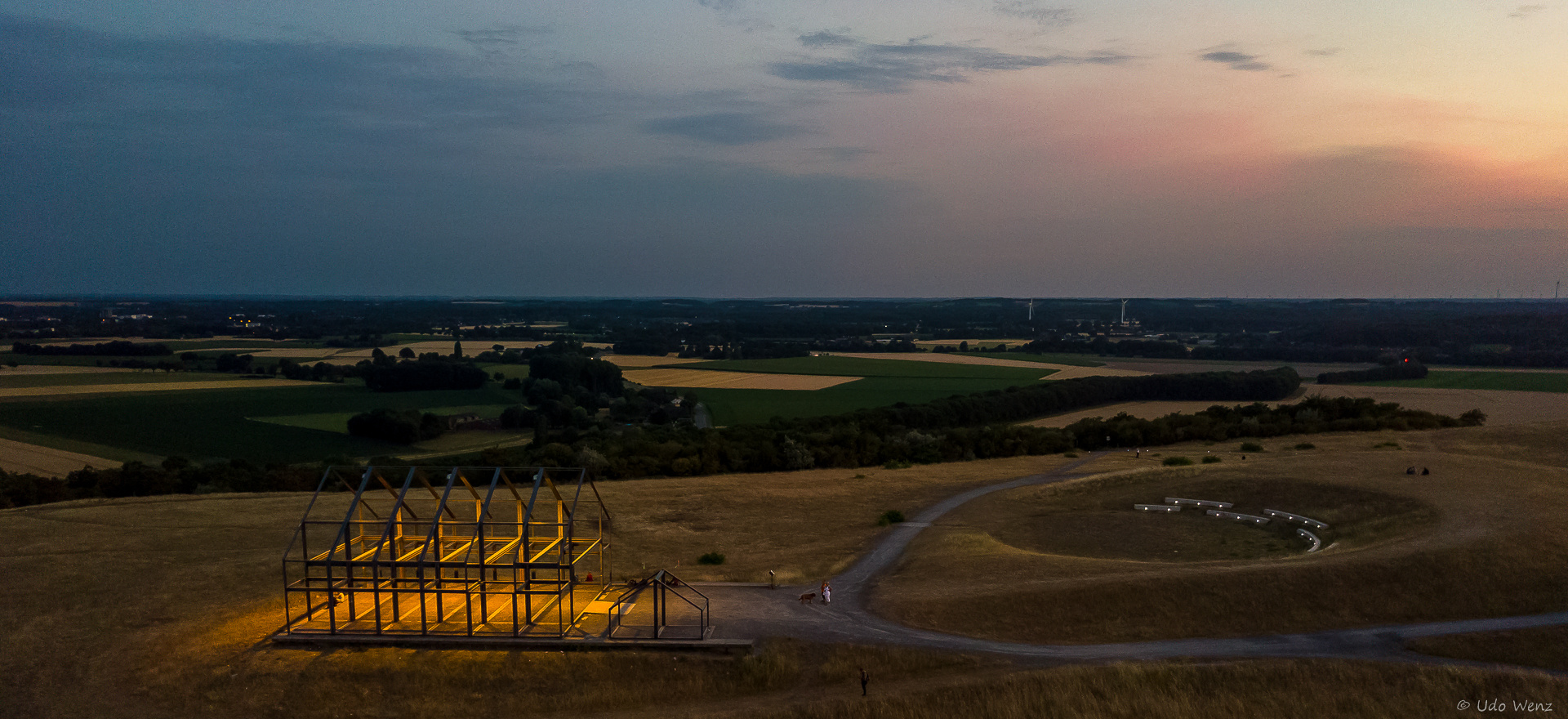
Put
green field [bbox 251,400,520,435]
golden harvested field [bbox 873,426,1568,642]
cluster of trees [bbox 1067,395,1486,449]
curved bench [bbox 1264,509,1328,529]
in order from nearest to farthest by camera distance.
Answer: golden harvested field [bbox 873,426,1568,642] < curved bench [bbox 1264,509,1328,529] < cluster of trees [bbox 1067,395,1486,449] < green field [bbox 251,400,520,435]

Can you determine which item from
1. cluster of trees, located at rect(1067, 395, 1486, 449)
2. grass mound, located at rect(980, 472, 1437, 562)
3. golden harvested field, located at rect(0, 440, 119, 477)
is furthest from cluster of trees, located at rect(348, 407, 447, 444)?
cluster of trees, located at rect(1067, 395, 1486, 449)

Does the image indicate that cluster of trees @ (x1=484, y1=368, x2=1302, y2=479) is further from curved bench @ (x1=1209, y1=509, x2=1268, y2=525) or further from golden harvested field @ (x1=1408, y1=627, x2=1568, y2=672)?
golden harvested field @ (x1=1408, y1=627, x2=1568, y2=672)

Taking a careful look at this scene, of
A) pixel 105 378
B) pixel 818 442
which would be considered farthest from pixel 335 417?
pixel 818 442

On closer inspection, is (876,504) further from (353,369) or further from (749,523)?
(353,369)

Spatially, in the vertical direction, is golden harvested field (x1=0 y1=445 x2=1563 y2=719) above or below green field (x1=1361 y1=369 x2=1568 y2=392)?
below

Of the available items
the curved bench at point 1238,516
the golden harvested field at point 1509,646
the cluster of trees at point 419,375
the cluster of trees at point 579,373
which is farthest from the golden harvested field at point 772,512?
the cluster of trees at point 419,375
